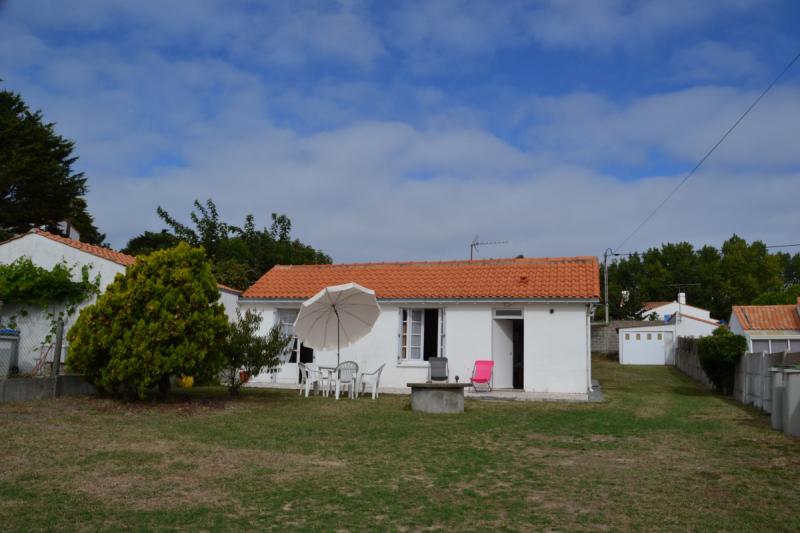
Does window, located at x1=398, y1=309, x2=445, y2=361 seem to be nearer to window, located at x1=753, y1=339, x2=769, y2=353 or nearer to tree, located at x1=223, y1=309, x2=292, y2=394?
tree, located at x1=223, y1=309, x2=292, y2=394

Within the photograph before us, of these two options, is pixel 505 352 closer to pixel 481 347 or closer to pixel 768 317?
pixel 481 347

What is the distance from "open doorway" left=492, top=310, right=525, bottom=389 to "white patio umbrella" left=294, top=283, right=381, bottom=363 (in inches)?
157

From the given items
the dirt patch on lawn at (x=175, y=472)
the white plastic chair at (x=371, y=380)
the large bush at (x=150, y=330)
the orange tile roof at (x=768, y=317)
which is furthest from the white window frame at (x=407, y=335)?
the orange tile roof at (x=768, y=317)

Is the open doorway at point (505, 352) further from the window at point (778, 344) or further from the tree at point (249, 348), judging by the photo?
the window at point (778, 344)

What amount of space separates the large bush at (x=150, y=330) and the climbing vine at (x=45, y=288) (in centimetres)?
441

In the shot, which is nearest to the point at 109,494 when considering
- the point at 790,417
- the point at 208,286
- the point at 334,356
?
the point at 208,286

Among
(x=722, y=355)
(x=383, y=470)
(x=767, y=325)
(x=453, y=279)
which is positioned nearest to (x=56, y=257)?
(x=453, y=279)

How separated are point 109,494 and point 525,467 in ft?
15.2

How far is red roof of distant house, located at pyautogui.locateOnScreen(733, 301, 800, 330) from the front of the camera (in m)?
36.5

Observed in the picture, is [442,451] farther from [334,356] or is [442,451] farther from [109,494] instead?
[334,356]

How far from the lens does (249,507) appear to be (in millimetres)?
5676

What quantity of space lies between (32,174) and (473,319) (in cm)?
2402

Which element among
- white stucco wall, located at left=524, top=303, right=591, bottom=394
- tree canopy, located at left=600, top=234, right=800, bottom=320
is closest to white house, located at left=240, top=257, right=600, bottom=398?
white stucco wall, located at left=524, top=303, right=591, bottom=394

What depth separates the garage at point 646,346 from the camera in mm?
38094
